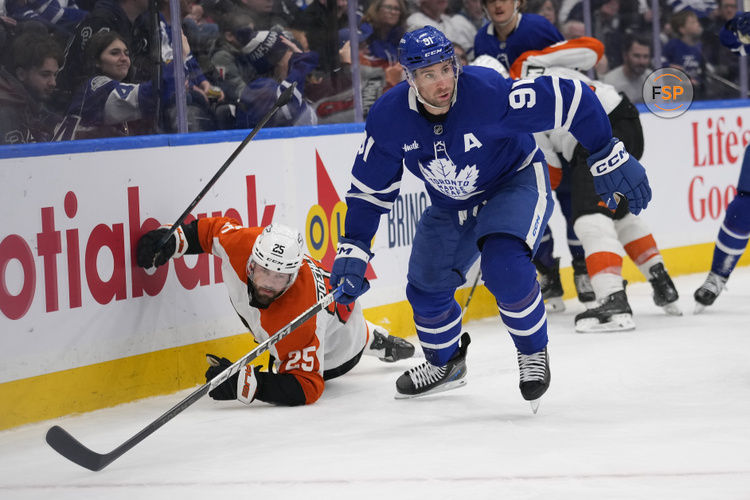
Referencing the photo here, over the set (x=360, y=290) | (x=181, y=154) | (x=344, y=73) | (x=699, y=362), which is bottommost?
(x=699, y=362)

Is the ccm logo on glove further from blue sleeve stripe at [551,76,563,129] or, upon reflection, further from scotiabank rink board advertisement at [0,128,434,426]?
scotiabank rink board advertisement at [0,128,434,426]

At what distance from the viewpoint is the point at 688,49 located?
265 inches

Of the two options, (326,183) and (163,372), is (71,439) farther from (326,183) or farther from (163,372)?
(326,183)

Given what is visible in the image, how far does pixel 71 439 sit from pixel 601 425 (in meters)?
1.44

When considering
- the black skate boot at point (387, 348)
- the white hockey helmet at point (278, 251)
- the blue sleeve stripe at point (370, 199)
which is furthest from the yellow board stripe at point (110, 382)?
the blue sleeve stripe at point (370, 199)

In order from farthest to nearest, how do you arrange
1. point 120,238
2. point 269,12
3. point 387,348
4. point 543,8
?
1. point 543,8
2. point 269,12
3. point 387,348
4. point 120,238

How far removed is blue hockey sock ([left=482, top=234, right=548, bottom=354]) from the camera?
3146 millimetres

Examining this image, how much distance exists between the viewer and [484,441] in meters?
3.00

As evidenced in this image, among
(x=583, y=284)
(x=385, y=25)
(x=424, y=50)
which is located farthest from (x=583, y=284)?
(x=424, y=50)

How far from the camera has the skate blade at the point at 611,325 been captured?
4.79 m

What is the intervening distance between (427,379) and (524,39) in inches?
78.9

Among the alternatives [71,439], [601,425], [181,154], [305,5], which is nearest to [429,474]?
[601,425]

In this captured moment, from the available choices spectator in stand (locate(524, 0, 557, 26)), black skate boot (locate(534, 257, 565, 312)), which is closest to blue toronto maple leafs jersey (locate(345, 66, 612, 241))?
black skate boot (locate(534, 257, 565, 312))

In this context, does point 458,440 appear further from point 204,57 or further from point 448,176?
point 204,57
